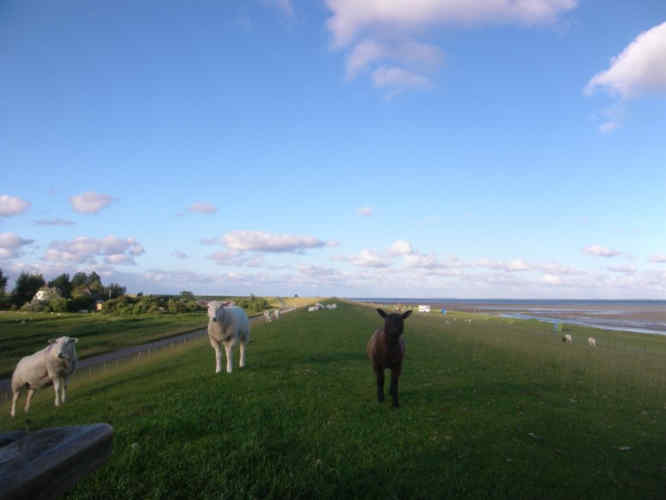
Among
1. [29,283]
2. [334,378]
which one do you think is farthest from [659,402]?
[29,283]

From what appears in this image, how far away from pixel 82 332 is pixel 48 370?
32.0 m

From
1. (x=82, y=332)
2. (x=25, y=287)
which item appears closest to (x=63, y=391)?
(x=82, y=332)

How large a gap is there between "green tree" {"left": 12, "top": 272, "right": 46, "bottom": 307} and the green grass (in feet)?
82.8

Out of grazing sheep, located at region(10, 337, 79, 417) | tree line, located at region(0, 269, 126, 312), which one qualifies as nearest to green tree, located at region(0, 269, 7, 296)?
tree line, located at region(0, 269, 126, 312)

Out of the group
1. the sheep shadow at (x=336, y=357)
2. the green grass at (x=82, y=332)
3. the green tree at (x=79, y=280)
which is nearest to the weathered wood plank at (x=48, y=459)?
the sheep shadow at (x=336, y=357)

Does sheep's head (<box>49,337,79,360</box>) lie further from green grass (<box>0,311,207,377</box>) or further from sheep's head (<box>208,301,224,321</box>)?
green grass (<box>0,311,207,377</box>)

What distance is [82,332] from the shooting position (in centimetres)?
3991

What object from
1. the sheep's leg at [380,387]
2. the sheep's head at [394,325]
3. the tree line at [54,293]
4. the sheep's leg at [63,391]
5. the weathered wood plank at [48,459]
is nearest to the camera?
the weathered wood plank at [48,459]

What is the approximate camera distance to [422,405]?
31.7 ft

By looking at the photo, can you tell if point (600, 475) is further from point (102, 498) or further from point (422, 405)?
point (102, 498)

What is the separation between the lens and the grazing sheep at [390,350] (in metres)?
9.55

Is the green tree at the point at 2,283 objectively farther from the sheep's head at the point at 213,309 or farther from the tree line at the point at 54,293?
the sheep's head at the point at 213,309

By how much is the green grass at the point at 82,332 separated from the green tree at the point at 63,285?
27895 mm

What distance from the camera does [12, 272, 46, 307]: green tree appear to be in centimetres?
6931
